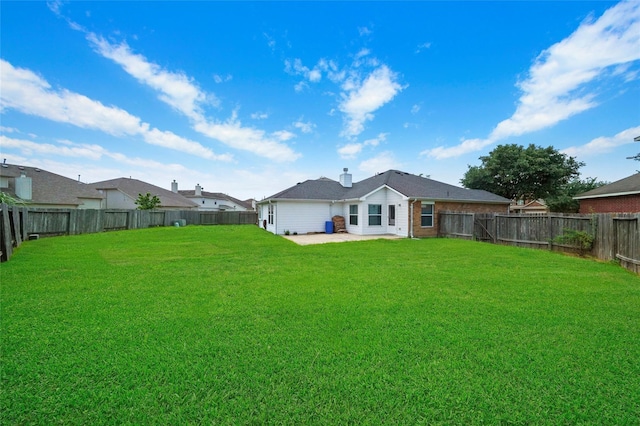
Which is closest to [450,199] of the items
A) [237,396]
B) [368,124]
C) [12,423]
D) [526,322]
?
[368,124]

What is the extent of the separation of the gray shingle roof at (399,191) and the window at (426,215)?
684 mm

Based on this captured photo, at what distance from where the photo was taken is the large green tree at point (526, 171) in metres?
27.2

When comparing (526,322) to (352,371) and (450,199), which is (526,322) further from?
(450,199)

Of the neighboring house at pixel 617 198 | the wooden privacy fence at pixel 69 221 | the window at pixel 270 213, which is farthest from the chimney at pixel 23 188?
the neighboring house at pixel 617 198

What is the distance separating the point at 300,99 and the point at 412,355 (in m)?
16.7

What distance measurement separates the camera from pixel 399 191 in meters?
16.2

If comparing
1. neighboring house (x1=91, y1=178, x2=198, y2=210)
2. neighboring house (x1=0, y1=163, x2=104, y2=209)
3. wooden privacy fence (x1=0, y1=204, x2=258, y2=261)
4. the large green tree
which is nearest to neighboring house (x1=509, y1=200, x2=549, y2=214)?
the large green tree

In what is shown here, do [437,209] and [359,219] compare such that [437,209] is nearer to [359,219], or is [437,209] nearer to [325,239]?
[359,219]

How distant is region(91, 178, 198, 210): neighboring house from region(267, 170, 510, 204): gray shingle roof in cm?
2190

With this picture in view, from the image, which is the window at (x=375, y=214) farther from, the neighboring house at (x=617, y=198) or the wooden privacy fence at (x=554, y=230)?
the neighboring house at (x=617, y=198)

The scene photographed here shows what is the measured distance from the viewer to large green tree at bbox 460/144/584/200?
27.2 meters

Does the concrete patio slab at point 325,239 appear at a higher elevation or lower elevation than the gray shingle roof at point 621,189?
lower

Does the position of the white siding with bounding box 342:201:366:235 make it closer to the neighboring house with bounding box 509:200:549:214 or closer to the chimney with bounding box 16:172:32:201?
the chimney with bounding box 16:172:32:201

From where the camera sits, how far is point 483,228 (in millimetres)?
14188
